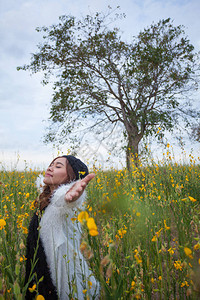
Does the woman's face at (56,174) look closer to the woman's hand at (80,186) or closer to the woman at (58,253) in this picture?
the woman at (58,253)

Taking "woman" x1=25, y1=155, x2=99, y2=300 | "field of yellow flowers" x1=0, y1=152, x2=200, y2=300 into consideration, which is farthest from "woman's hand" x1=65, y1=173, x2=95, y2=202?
"field of yellow flowers" x1=0, y1=152, x2=200, y2=300

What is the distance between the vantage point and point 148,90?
1043cm

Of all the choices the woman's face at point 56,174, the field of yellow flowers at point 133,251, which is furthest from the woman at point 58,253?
the woman's face at point 56,174

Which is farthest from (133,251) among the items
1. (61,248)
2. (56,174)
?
(56,174)

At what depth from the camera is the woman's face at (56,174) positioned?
7.75 feet

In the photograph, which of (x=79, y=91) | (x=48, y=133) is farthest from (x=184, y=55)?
(x=48, y=133)

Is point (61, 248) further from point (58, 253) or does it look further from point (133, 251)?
point (133, 251)

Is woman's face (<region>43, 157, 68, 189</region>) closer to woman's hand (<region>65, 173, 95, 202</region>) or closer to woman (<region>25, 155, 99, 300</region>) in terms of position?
woman (<region>25, 155, 99, 300</region>)

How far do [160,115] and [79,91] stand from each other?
139 inches

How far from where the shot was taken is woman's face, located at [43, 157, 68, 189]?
236 cm

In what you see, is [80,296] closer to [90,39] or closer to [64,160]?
[64,160]

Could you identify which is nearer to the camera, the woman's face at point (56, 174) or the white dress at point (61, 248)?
the white dress at point (61, 248)

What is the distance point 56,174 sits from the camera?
2410 mm

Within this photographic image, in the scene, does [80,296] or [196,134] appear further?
[196,134]
